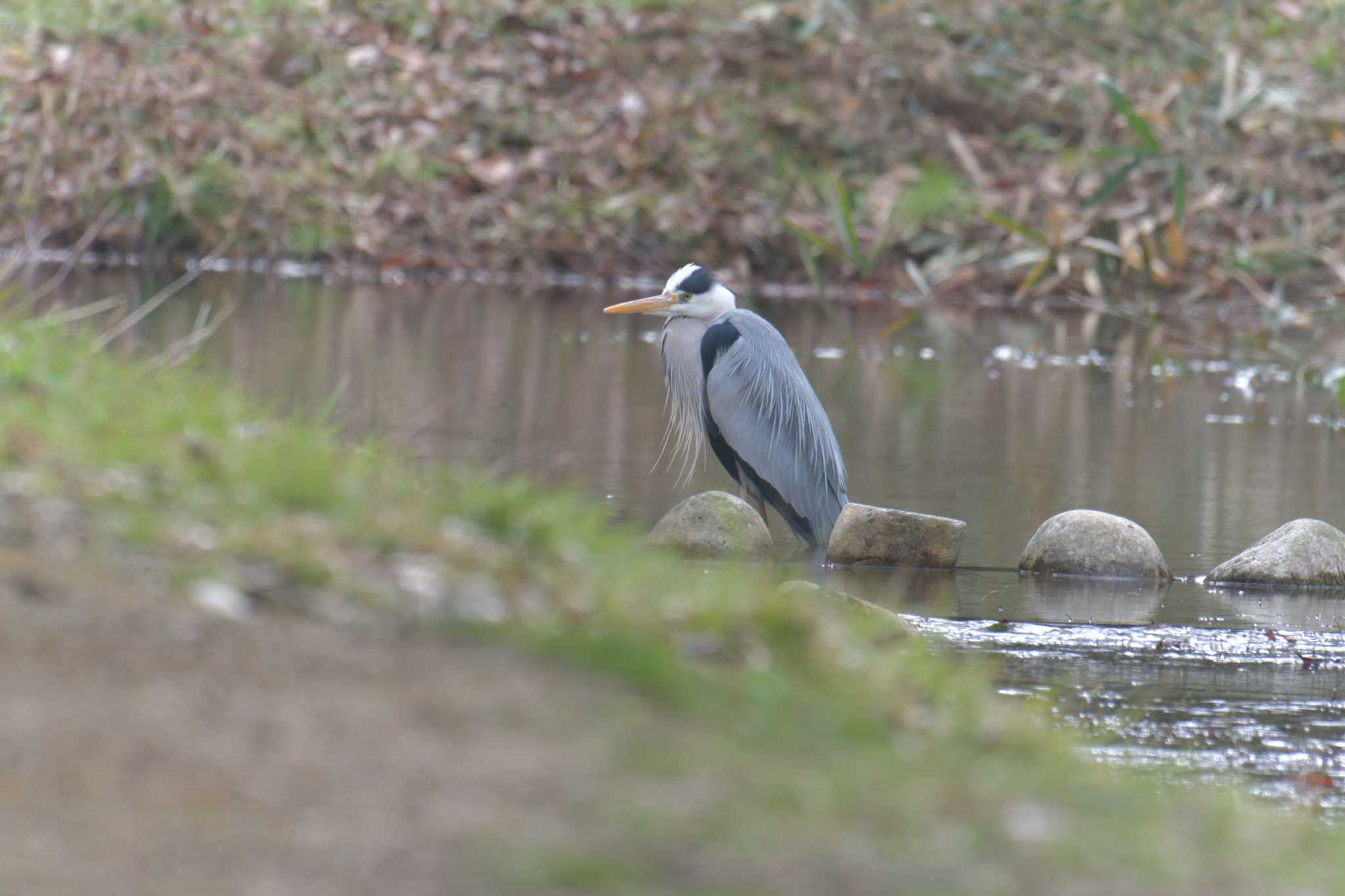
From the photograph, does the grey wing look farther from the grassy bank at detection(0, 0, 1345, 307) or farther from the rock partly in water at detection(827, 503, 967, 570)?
the grassy bank at detection(0, 0, 1345, 307)

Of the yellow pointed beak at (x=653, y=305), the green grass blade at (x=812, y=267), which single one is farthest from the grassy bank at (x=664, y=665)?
the green grass blade at (x=812, y=267)

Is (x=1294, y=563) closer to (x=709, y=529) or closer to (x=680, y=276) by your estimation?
(x=709, y=529)

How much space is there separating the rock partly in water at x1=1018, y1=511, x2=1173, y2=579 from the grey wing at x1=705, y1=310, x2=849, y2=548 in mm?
1122

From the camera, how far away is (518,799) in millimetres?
→ 3064

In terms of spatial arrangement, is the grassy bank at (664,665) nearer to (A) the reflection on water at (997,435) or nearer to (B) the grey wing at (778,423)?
(A) the reflection on water at (997,435)

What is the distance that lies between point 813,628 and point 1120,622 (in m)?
3.42

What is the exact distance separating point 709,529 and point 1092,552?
5.13ft

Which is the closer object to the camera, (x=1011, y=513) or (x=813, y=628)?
(x=813, y=628)

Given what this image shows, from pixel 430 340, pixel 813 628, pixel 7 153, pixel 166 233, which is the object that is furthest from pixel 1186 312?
pixel 813 628

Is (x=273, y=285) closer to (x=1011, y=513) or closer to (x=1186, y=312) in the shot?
(x=1186, y=312)

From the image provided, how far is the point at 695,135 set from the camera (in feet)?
74.1

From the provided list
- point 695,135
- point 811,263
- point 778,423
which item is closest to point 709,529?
point 778,423

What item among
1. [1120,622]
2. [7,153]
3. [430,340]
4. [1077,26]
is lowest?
[1120,622]

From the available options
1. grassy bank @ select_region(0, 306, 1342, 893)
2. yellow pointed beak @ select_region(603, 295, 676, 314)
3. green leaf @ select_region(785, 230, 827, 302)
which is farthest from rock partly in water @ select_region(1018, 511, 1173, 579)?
green leaf @ select_region(785, 230, 827, 302)
